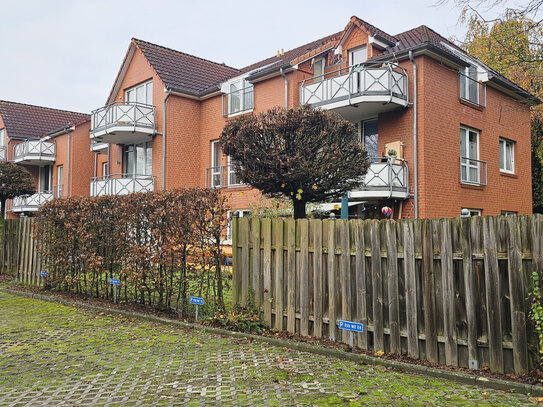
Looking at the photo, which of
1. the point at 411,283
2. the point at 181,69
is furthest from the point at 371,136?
the point at 181,69

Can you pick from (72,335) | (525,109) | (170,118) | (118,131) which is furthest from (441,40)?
(72,335)

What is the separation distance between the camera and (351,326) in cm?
636

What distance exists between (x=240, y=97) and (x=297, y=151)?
1436cm

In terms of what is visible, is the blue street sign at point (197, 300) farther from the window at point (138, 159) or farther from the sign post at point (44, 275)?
the window at point (138, 159)

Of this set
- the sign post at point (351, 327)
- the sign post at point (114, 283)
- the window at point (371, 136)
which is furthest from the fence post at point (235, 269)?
the window at point (371, 136)

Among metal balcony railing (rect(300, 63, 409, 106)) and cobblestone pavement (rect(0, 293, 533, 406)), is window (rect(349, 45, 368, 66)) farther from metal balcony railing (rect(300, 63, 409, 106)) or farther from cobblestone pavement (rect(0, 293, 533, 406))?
cobblestone pavement (rect(0, 293, 533, 406))

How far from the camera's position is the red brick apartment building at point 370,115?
1541cm

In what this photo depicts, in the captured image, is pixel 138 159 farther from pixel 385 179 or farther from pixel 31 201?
pixel 385 179

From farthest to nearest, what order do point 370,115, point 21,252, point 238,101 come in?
point 238,101 → point 370,115 → point 21,252

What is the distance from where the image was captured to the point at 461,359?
5492 mm

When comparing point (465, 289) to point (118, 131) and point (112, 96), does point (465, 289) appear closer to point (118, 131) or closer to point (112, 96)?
point (118, 131)

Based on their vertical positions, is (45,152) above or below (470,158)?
above

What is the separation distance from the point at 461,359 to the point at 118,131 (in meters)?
20.0

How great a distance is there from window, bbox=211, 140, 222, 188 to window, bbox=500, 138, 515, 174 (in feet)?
40.3
